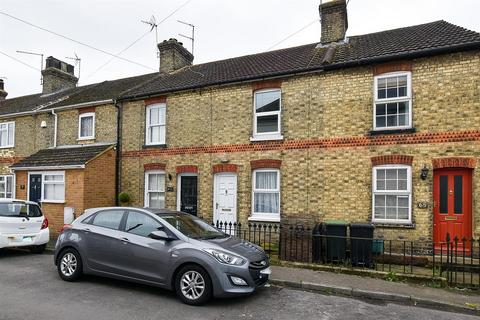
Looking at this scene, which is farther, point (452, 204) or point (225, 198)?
point (225, 198)

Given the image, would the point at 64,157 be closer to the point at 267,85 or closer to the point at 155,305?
the point at 267,85

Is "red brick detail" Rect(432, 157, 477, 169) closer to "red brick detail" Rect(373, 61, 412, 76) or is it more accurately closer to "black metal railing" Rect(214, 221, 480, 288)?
"black metal railing" Rect(214, 221, 480, 288)

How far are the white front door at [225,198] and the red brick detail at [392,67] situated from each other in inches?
217

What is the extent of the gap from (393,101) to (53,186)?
1257 cm

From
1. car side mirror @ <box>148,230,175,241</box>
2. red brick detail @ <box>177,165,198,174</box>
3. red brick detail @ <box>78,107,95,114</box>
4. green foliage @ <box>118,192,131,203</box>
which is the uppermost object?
red brick detail @ <box>78,107,95,114</box>

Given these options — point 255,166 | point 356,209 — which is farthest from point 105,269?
point 356,209

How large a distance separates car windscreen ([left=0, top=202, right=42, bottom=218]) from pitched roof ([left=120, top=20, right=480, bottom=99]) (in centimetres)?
580

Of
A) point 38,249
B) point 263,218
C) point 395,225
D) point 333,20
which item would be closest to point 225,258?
point 263,218

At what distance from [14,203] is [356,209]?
964 centimetres

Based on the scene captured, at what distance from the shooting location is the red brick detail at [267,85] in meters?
11.6

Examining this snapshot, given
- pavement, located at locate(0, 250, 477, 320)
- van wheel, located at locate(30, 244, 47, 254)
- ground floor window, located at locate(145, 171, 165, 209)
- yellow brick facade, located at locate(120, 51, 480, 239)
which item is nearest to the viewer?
pavement, located at locate(0, 250, 477, 320)

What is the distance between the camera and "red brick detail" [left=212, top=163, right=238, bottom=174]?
11.9m

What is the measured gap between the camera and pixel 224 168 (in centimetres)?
1206

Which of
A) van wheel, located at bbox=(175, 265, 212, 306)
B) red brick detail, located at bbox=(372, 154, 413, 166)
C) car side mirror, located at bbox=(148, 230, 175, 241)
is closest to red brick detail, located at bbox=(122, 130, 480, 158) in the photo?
red brick detail, located at bbox=(372, 154, 413, 166)
